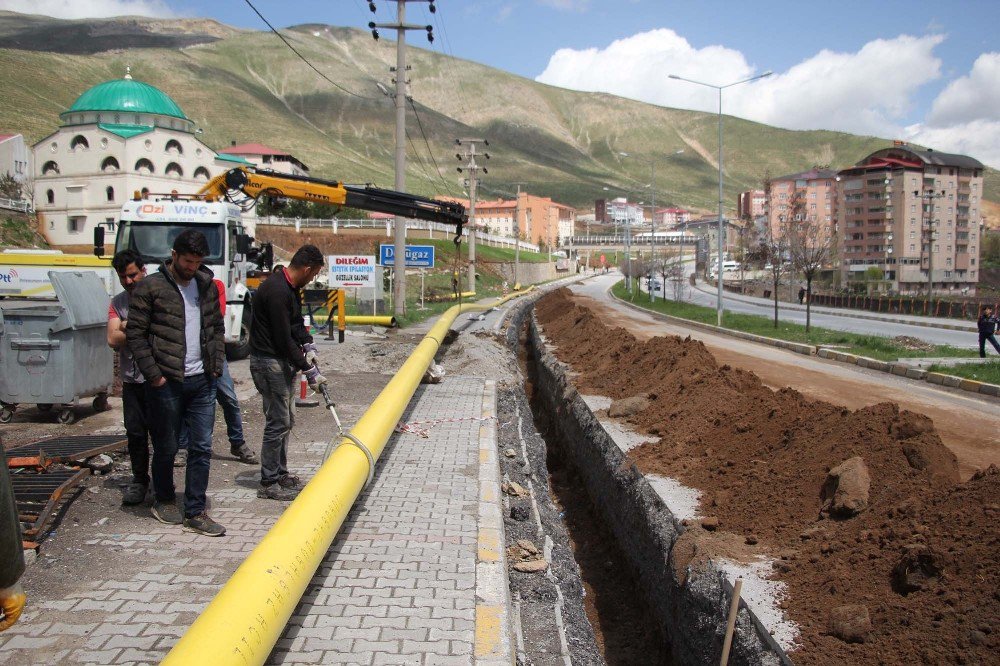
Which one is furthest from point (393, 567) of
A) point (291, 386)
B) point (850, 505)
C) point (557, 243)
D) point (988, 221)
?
point (988, 221)

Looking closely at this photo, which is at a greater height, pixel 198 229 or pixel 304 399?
pixel 198 229

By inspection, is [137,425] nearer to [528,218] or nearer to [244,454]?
[244,454]

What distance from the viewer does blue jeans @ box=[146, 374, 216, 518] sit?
536cm

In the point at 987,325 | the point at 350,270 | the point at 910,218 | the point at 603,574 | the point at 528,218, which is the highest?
the point at 528,218

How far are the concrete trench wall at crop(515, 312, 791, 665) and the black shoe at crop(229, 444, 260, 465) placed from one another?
12.3ft

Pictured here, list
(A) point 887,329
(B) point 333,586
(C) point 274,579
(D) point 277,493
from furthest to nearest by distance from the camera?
(A) point 887,329
(D) point 277,493
(B) point 333,586
(C) point 274,579

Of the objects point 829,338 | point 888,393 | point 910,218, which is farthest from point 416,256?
point 910,218

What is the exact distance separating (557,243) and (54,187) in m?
94.5

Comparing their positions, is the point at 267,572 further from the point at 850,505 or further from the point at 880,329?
the point at 880,329

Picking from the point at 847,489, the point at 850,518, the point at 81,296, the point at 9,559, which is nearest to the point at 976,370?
the point at 847,489

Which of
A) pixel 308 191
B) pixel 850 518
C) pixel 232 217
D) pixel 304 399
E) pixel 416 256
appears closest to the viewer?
pixel 850 518

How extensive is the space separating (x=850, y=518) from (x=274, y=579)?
163 inches

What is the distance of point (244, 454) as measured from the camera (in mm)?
7348

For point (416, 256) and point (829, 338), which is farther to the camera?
point (416, 256)
